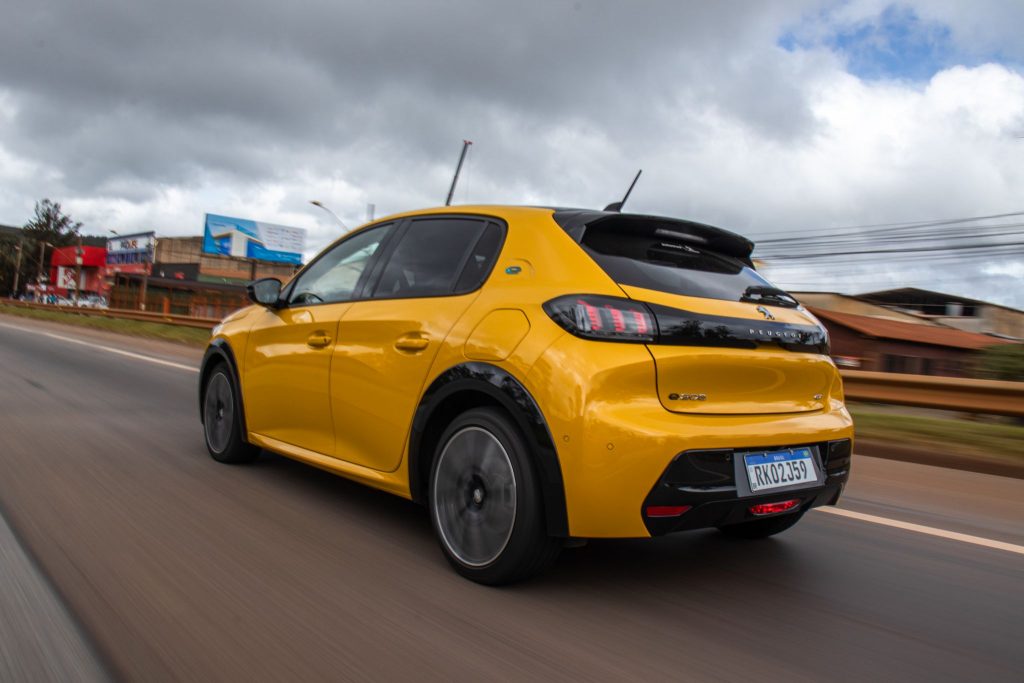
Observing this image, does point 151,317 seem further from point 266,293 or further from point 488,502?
point 488,502

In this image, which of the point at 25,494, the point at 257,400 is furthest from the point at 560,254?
the point at 25,494

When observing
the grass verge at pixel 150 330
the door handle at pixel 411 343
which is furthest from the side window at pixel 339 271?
the grass verge at pixel 150 330

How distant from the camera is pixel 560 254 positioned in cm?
313

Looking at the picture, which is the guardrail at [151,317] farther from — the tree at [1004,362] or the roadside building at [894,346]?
the roadside building at [894,346]

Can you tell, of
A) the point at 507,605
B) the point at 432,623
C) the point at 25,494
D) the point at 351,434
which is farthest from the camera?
the point at 25,494

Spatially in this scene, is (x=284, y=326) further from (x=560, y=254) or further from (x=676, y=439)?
(x=676, y=439)

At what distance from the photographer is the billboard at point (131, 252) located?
6761 centimetres

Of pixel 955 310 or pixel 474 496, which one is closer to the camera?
pixel 474 496

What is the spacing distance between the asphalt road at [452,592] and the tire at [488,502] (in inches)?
4.9

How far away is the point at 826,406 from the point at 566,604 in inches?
55.4

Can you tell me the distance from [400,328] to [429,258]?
1.25 feet

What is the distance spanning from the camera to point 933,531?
412 cm

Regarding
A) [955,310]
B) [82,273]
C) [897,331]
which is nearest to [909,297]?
[955,310]

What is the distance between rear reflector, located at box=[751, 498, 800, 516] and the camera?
2.93 meters
